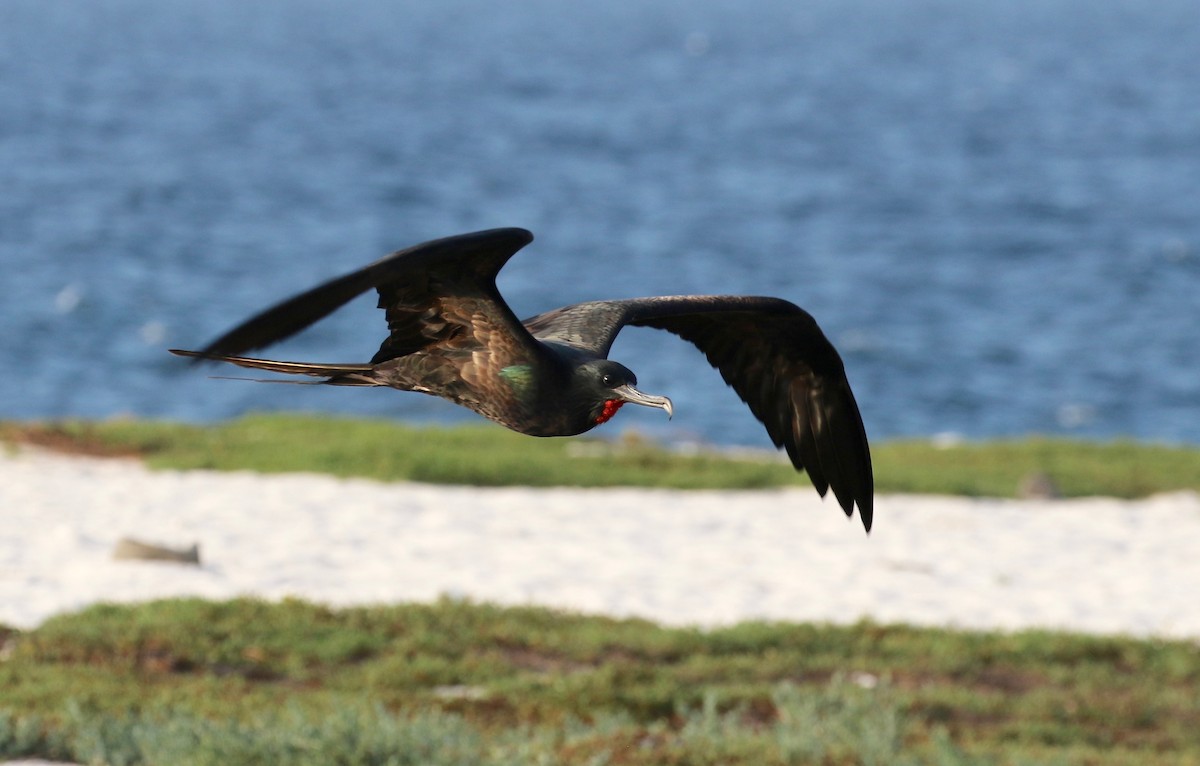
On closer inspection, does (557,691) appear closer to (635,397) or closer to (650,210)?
(635,397)

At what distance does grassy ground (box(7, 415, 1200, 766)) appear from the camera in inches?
328

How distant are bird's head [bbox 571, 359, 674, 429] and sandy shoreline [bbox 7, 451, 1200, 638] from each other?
21.8 ft

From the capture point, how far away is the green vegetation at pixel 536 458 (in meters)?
16.5

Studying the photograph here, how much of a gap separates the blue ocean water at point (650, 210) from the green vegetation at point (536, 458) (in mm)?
4231

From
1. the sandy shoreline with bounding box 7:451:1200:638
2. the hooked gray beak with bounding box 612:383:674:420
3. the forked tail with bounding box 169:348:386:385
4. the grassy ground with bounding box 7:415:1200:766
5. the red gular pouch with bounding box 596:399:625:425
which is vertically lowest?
the grassy ground with bounding box 7:415:1200:766

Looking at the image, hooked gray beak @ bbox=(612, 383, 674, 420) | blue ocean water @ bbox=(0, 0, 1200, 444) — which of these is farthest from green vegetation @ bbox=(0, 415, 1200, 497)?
hooked gray beak @ bbox=(612, 383, 674, 420)

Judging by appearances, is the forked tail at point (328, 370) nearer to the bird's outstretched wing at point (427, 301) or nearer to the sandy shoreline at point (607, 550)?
the bird's outstretched wing at point (427, 301)

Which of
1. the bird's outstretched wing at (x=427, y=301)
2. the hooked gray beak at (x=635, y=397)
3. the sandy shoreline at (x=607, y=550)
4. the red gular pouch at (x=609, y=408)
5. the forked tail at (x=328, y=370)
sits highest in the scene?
the bird's outstretched wing at (x=427, y=301)

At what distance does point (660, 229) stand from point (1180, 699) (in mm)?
36927

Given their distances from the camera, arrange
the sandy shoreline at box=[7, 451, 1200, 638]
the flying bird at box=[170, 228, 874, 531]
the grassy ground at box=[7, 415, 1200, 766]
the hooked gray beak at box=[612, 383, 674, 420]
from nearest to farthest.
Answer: the flying bird at box=[170, 228, 874, 531]
the hooked gray beak at box=[612, 383, 674, 420]
the grassy ground at box=[7, 415, 1200, 766]
the sandy shoreline at box=[7, 451, 1200, 638]

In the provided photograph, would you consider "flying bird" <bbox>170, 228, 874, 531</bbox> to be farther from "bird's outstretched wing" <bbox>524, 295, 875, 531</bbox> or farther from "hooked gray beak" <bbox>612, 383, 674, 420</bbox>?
"bird's outstretched wing" <bbox>524, 295, 875, 531</bbox>

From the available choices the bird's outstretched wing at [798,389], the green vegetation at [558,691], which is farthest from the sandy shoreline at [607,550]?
the bird's outstretched wing at [798,389]

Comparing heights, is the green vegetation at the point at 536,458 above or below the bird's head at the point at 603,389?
above

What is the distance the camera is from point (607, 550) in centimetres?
1399
